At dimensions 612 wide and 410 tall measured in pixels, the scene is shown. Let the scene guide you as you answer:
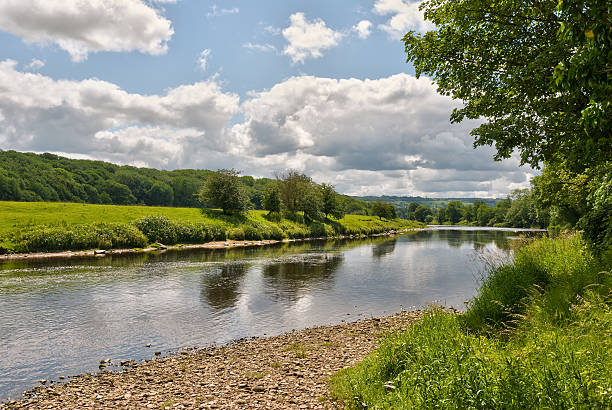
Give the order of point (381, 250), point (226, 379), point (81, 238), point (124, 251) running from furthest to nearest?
point (381, 250), point (124, 251), point (81, 238), point (226, 379)

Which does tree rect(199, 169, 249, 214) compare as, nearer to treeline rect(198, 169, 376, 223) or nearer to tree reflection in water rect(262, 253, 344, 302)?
treeline rect(198, 169, 376, 223)

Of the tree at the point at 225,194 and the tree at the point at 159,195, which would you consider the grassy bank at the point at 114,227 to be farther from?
the tree at the point at 159,195

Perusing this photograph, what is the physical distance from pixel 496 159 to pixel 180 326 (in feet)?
57.6

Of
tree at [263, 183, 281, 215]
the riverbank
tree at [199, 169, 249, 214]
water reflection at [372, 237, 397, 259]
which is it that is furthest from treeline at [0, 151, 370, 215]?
the riverbank

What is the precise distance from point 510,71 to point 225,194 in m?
66.2

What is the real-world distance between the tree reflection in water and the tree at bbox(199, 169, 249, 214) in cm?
3574

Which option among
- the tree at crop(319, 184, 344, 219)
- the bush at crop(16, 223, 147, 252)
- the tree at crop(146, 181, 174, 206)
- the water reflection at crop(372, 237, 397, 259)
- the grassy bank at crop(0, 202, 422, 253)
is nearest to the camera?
the bush at crop(16, 223, 147, 252)

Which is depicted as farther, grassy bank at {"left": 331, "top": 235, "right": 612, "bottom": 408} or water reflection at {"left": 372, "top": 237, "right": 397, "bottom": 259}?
water reflection at {"left": 372, "top": 237, "right": 397, "bottom": 259}

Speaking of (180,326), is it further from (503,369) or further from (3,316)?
(503,369)

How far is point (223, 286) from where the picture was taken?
1013 inches

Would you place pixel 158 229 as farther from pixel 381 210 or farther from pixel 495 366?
pixel 381 210

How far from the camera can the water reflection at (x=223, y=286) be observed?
21406 millimetres

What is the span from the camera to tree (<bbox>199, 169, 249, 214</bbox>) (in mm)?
74812

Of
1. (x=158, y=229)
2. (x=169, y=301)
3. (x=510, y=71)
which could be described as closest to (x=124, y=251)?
(x=158, y=229)
